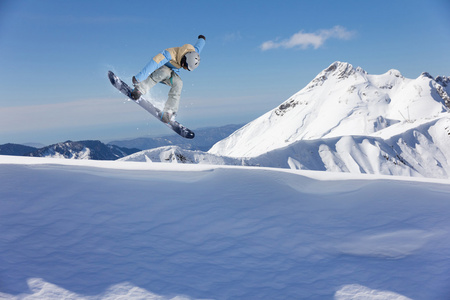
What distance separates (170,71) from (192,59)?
1.07m

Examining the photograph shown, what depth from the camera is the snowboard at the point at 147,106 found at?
927cm

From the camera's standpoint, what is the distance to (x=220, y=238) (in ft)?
14.4

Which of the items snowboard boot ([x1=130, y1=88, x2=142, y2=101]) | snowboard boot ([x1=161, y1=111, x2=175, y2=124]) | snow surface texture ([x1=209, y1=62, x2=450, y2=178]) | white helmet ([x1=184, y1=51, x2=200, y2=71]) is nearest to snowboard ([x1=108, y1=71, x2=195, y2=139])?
snowboard boot ([x1=161, y1=111, x2=175, y2=124])

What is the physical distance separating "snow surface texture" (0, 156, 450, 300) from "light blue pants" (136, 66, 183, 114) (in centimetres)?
242

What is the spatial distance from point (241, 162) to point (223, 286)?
47.4 meters

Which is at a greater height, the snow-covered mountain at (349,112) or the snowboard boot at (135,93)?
the snow-covered mountain at (349,112)

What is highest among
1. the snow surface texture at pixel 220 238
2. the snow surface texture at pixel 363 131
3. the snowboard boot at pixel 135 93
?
the snow surface texture at pixel 363 131

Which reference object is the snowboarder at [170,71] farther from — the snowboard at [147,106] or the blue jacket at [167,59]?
the snowboard at [147,106]

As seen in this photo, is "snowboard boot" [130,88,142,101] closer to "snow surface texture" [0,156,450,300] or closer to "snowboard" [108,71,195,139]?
"snowboard" [108,71,195,139]

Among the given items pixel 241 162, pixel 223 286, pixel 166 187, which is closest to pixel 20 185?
pixel 166 187

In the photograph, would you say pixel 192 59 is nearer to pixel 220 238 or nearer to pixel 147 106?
pixel 147 106

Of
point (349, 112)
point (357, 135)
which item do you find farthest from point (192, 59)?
point (349, 112)

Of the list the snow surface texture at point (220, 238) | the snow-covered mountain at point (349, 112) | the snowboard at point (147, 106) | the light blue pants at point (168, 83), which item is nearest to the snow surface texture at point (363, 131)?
the snow-covered mountain at point (349, 112)

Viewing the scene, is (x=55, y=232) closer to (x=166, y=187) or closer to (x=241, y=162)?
(x=166, y=187)
